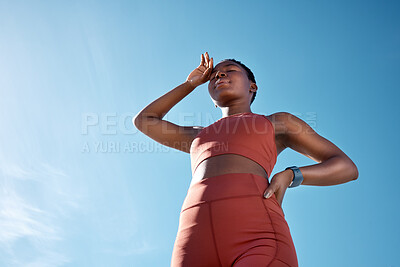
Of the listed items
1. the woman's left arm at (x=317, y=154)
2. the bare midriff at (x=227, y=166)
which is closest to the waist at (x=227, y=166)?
the bare midriff at (x=227, y=166)

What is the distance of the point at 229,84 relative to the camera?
3.76m

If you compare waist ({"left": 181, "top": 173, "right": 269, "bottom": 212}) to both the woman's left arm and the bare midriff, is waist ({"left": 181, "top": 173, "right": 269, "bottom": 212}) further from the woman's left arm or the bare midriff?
the woman's left arm

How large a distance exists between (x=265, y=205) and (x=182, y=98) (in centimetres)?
186

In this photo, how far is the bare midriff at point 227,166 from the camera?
9.07 feet

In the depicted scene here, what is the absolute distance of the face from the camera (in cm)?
375

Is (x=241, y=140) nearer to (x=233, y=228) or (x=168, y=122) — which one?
(x=233, y=228)

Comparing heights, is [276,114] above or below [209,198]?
above

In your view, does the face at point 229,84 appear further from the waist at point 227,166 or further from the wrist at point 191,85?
the waist at point 227,166

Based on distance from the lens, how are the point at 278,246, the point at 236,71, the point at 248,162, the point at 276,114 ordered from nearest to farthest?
the point at 278,246 → the point at 248,162 → the point at 276,114 → the point at 236,71

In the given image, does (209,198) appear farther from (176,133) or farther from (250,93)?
(250,93)

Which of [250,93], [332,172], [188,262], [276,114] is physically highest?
[250,93]

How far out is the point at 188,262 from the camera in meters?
2.40

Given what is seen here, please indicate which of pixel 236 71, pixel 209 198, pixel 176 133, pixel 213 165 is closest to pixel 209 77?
pixel 236 71

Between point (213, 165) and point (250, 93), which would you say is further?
point (250, 93)
